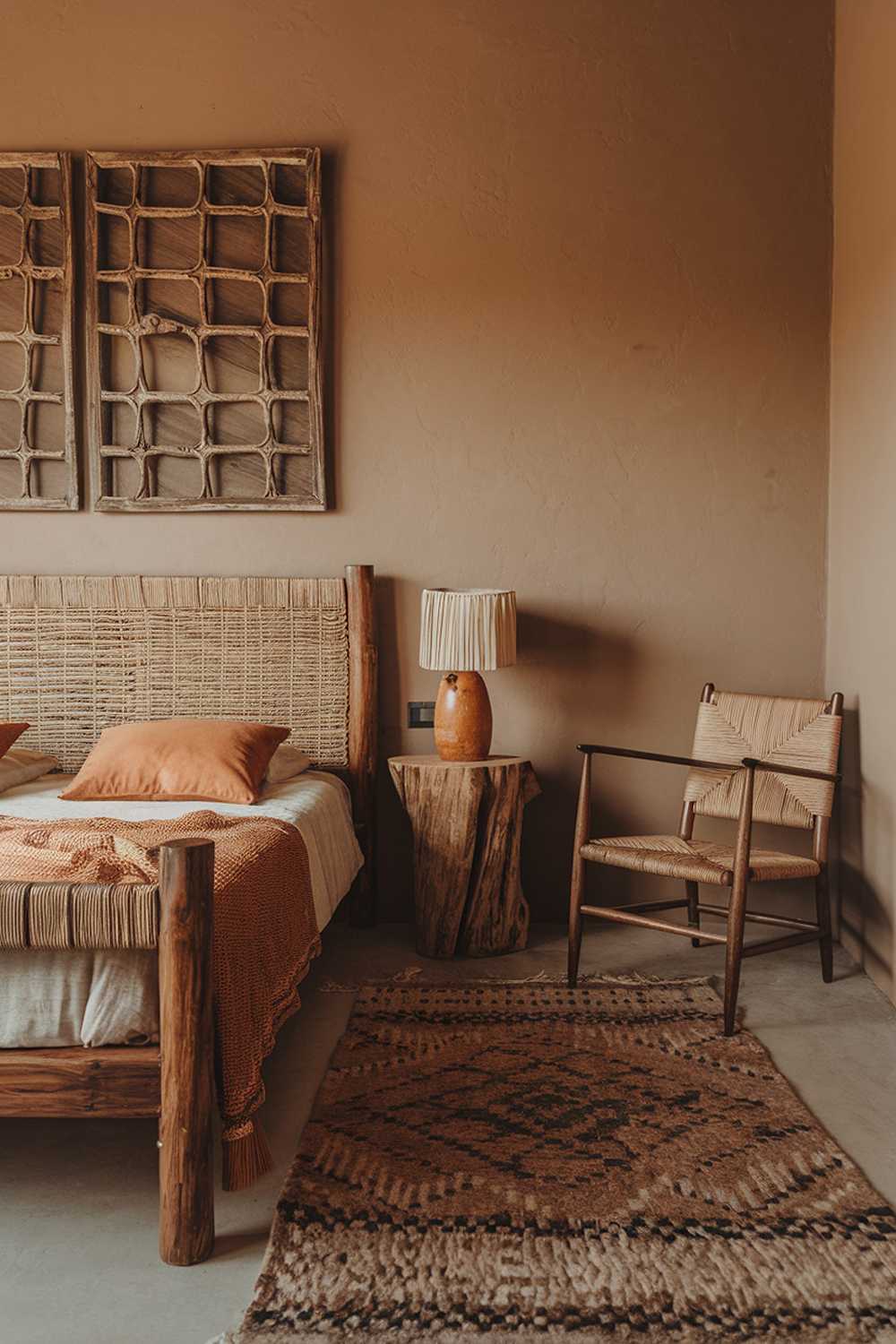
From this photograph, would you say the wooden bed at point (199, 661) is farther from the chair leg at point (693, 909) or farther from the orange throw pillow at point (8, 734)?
the chair leg at point (693, 909)

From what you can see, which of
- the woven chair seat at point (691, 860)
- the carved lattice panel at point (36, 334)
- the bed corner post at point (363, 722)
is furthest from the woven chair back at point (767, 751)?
→ the carved lattice panel at point (36, 334)

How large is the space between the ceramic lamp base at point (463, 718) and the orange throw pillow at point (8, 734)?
1.35 m

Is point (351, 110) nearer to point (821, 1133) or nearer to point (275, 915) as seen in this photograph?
point (275, 915)

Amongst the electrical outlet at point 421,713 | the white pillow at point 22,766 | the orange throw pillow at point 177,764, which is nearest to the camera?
the orange throw pillow at point 177,764

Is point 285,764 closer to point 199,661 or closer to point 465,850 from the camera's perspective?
point 199,661

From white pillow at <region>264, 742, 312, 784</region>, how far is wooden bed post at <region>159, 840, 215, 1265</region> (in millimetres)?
1687

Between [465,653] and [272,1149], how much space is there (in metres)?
1.76

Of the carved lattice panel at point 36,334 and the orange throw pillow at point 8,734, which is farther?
the carved lattice panel at point 36,334

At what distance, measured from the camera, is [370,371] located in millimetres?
4098

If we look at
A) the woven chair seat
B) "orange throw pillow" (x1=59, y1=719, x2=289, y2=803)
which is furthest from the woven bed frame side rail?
the woven chair seat

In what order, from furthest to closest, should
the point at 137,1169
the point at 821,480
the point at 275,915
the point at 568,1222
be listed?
1. the point at 821,480
2. the point at 275,915
3. the point at 137,1169
4. the point at 568,1222

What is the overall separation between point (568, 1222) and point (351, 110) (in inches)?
140

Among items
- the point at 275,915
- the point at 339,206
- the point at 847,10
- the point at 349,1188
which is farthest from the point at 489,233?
the point at 349,1188

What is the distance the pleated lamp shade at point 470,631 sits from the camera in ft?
12.3
